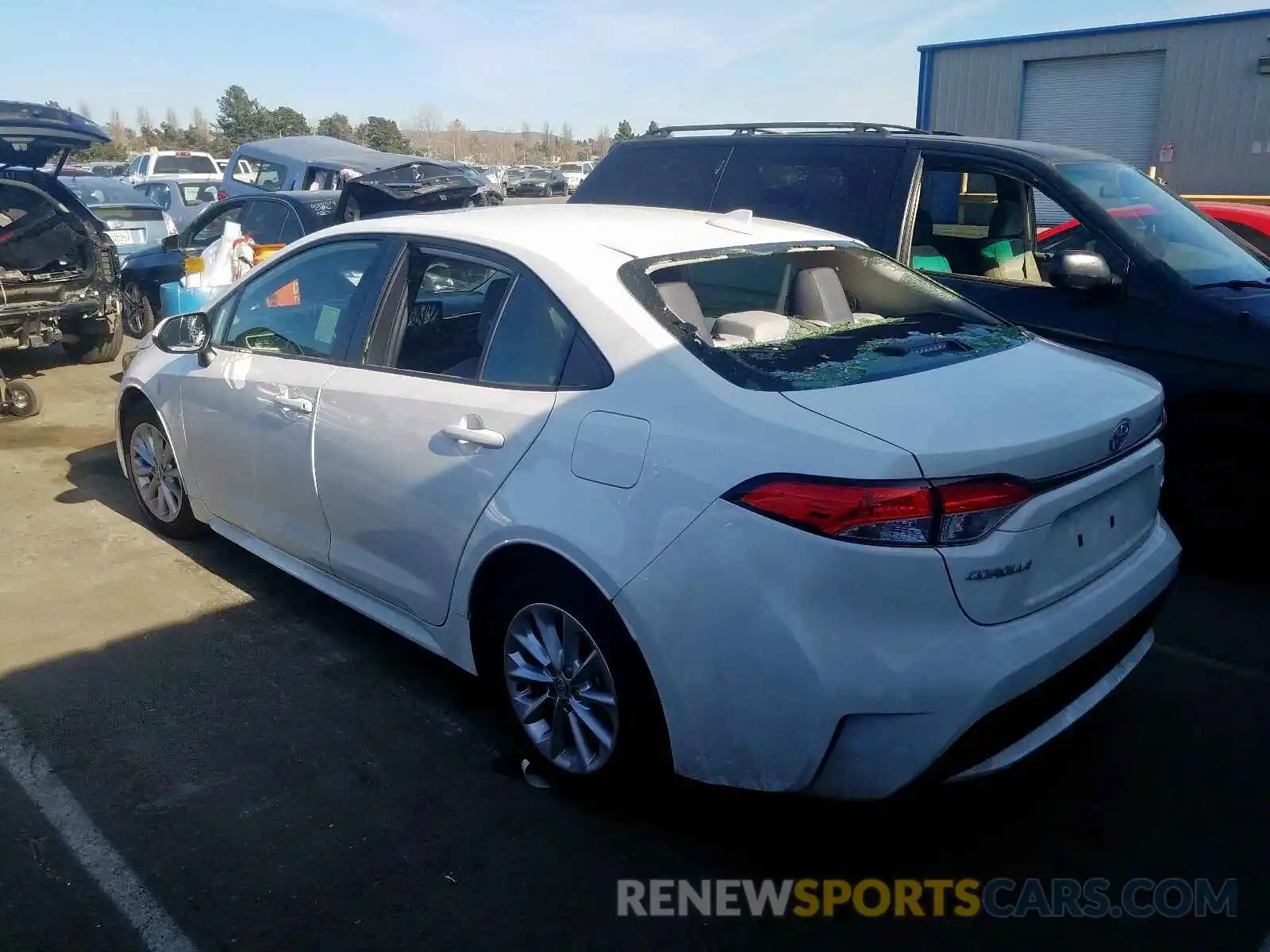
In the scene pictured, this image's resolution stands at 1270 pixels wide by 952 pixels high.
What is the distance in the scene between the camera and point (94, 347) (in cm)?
998

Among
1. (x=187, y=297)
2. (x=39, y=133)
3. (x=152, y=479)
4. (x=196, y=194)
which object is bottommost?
(x=152, y=479)

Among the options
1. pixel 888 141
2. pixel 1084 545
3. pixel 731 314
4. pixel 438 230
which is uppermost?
pixel 888 141

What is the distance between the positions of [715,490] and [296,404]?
Answer: 6.55 ft

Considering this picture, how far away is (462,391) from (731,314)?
88 centimetres

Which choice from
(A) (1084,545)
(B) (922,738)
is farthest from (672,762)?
(A) (1084,545)

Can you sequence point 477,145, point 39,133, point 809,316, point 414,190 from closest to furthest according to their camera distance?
point 809,316 < point 39,133 < point 414,190 < point 477,145

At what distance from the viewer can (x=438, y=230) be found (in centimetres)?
358

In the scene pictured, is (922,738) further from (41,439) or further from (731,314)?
(41,439)

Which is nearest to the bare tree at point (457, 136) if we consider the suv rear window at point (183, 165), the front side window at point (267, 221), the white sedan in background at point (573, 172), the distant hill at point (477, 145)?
the distant hill at point (477, 145)

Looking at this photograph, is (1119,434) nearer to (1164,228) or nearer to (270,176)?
(1164,228)

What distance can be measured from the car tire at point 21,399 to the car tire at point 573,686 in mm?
6139

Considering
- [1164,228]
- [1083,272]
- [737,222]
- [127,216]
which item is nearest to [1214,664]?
[1083,272]

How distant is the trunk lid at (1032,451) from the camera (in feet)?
7.86

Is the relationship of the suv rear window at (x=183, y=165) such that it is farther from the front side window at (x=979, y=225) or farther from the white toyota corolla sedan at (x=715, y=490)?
the white toyota corolla sedan at (x=715, y=490)
